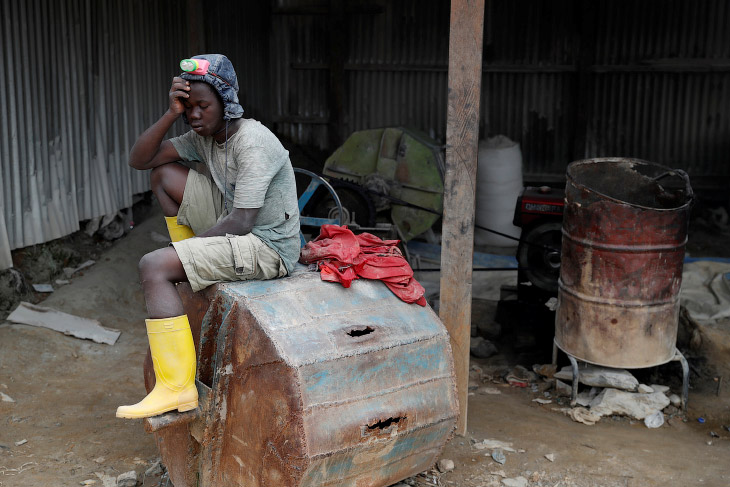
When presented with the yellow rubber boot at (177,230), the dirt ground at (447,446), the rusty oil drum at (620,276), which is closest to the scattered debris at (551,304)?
the dirt ground at (447,446)

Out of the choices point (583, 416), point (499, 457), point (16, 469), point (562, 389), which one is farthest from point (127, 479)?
point (562, 389)

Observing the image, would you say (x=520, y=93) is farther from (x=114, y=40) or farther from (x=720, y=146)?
(x=114, y=40)

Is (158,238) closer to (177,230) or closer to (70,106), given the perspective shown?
(70,106)

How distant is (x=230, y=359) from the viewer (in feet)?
11.5

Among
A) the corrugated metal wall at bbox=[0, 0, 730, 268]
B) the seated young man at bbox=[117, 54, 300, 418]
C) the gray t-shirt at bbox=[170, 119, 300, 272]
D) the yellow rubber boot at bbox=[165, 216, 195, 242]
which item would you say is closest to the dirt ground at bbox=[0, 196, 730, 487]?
the seated young man at bbox=[117, 54, 300, 418]

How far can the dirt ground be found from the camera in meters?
4.40

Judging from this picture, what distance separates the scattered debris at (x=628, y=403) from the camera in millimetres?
5383

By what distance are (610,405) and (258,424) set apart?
115 inches

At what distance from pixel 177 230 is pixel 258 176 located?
0.70 m

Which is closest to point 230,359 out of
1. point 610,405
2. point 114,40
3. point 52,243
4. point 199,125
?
point 199,125

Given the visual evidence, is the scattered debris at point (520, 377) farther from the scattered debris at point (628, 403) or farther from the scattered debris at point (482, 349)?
the scattered debris at point (628, 403)

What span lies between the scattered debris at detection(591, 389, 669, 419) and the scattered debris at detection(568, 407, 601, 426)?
0.04 meters

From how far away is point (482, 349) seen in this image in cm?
675

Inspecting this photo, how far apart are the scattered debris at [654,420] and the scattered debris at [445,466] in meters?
1.62
